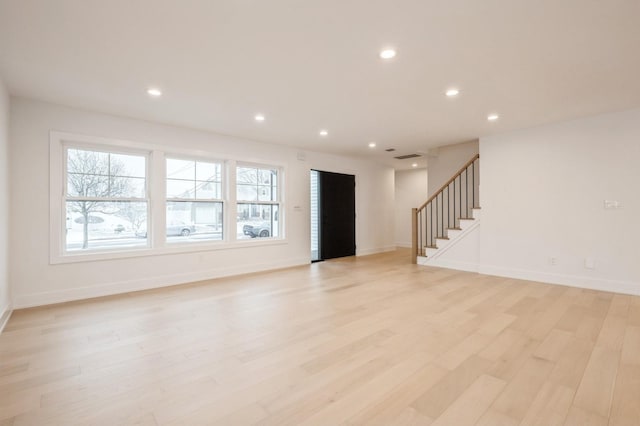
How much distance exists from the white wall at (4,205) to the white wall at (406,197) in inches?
349

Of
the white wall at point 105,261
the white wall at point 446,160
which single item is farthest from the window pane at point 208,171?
the white wall at point 446,160

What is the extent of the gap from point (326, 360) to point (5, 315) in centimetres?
A: 356

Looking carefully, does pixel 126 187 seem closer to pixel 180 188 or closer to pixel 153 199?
pixel 153 199

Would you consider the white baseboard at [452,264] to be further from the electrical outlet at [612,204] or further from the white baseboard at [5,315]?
the white baseboard at [5,315]

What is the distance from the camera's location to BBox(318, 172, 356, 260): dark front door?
7004 mm

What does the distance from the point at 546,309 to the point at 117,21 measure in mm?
4975

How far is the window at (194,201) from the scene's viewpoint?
503 centimetres

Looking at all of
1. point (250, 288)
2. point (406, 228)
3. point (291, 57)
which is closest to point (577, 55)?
point (291, 57)

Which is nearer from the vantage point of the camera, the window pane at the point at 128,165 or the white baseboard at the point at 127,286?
the white baseboard at the point at 127,286

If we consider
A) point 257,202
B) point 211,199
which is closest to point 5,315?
point 211,199

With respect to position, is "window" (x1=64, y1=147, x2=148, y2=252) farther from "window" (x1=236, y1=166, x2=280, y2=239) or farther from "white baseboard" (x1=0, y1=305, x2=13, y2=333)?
"window" (x1=236, y1=166, x2=280, y2=239)

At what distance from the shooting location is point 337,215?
7.28 m

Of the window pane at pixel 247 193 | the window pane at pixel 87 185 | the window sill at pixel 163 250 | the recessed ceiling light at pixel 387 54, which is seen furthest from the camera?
the window pane at pixel 247 193

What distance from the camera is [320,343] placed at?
2662 millimetres
